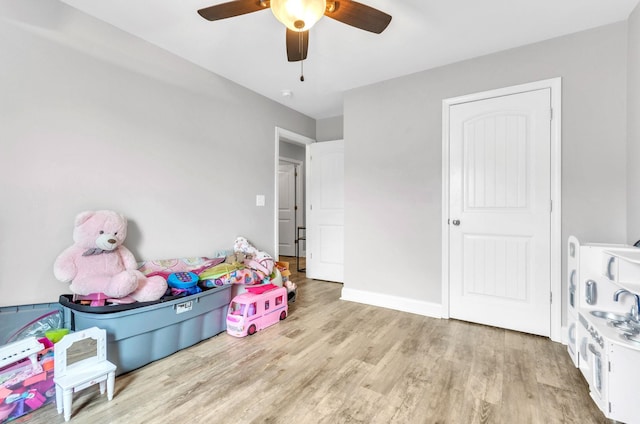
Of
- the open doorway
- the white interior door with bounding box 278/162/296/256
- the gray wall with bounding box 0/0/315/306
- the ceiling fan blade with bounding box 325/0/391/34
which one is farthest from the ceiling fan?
the white interior door with bounding box 278/162/296/256

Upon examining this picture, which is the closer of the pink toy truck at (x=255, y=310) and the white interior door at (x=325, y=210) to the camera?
the pink toy truck at (x=255, y=310)

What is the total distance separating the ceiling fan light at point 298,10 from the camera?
4.42 feet

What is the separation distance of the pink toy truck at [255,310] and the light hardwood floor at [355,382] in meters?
0.09

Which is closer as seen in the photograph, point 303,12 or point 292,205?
point 303,12

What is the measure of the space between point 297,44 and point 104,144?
1.56m

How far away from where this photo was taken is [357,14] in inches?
61.7

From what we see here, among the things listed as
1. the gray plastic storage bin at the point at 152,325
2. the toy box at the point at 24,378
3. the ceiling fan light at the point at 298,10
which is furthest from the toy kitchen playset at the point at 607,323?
the toy box at the point at 24,378

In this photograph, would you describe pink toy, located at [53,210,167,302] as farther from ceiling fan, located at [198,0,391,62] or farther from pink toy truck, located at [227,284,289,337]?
ceiling fan, located at [198,0,391,62]

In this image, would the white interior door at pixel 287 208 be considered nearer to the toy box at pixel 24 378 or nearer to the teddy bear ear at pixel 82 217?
the teddy bear ear at pixel 82 217

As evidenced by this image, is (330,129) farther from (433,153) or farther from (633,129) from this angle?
(633,129)

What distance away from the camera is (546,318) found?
91.4 inches

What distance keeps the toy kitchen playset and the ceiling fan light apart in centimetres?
196

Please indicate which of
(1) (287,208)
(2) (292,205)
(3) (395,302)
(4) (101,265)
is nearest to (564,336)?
(3) (395,302)

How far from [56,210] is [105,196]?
0.29 m
